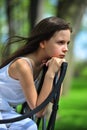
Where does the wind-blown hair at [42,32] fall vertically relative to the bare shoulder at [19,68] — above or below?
above

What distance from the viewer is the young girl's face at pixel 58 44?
3.96 meters

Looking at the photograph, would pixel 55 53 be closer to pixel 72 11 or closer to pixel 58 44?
pixel 58 44

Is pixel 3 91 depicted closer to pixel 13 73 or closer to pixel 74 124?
pixel 13 73

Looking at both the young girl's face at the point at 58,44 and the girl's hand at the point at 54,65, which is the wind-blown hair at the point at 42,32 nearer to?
the young girl's face at the point at 58,44

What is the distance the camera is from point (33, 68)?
157 inches

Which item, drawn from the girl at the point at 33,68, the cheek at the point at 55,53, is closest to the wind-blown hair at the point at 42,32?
the girl at the point at 33,68

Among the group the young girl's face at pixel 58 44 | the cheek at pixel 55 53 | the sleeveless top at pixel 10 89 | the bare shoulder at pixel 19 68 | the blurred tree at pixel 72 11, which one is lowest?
the blurred tree at pixel 72 11

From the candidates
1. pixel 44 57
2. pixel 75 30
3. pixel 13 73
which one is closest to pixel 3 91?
pixel 13 73

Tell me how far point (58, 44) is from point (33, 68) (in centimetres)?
26

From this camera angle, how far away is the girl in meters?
→ 3.83

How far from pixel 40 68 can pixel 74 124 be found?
5562 millimetres

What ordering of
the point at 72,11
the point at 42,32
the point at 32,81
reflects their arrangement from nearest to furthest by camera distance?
1. the point at 32,81
2. the point at 42,32
3. the point at 72,11

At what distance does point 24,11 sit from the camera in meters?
24.2

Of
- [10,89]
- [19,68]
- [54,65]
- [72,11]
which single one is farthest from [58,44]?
[72,11]
